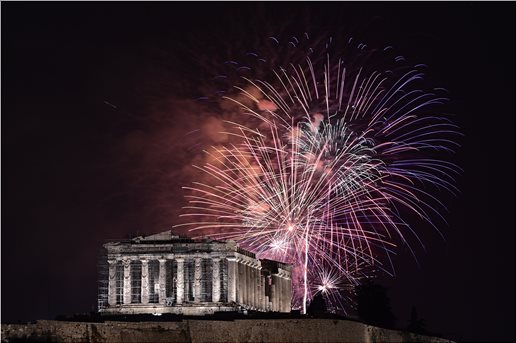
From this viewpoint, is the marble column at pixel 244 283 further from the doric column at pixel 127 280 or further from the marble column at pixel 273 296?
the doric column at pixel 127 280

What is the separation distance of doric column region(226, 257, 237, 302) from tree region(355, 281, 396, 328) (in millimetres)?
11153

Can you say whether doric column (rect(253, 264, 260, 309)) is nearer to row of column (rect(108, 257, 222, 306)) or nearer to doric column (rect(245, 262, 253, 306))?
doric column (rect(245, 262, 253, 306))

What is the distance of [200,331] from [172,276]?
16111mm

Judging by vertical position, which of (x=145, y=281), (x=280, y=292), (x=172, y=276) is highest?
(x=172, y=276)

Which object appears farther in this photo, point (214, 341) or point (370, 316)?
point (370, 316)

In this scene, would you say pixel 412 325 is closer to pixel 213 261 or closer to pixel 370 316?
pixel 370 316

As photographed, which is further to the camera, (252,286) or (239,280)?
(252,286)

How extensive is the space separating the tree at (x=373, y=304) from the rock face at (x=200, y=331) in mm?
16286

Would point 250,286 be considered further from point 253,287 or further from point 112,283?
point 112,283

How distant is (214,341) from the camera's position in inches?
3017

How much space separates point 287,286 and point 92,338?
31.3m

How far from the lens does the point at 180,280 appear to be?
92062mm

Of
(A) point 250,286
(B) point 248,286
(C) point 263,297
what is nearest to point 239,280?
(B) point 248,286

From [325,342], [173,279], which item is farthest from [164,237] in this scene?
[325,342]
